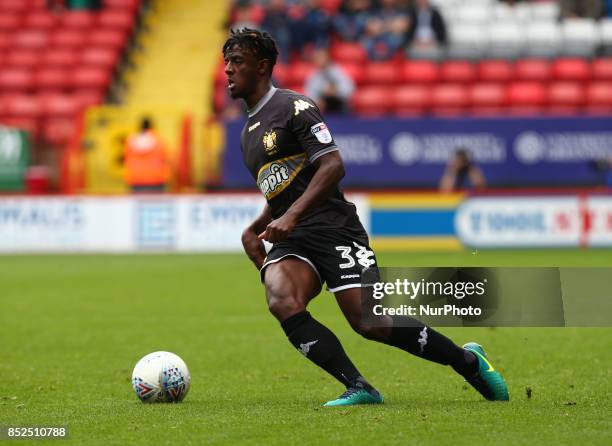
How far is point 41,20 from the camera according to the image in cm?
2794

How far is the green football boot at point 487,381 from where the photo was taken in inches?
264

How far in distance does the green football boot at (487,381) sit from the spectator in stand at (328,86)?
1515 centimetres

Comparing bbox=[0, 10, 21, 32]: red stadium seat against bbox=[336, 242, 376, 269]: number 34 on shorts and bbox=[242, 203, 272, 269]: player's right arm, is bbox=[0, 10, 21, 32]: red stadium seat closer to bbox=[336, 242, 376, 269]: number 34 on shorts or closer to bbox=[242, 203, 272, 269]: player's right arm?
bbox=[242, 203, 272, 269]: player's right arm

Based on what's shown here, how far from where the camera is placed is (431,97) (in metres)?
24.0

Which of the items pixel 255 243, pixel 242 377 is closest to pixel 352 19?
pixel 242 377

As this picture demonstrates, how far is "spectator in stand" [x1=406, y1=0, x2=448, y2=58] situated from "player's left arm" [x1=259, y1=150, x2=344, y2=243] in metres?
18.2

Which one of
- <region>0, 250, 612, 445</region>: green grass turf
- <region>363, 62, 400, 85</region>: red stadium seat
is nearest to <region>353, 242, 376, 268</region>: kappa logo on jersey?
<region>0, 250, 612, 445</region>: green grass turf

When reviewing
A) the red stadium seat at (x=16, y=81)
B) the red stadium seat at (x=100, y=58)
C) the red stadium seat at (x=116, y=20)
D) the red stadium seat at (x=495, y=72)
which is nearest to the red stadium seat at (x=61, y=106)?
the red stadium seat at (x=16, y=81)

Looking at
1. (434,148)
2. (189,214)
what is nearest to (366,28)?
(434,148)

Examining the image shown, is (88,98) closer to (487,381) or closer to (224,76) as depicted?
(224,76)

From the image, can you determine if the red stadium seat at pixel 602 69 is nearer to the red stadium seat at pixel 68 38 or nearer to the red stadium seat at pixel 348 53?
the red stadium seat at pixel 348 53

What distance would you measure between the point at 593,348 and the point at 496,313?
4.15 m

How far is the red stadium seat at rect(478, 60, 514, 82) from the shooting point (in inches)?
966

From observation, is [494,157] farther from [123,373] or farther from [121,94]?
[123,373]
